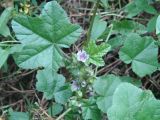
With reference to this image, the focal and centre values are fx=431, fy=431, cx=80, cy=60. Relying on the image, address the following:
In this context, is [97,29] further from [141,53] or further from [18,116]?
[18,116]

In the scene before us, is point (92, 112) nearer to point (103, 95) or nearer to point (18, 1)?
point (103, 95)

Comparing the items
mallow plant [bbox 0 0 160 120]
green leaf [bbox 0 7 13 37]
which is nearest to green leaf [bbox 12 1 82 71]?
mallow plant [bbox 0 0 160 120]

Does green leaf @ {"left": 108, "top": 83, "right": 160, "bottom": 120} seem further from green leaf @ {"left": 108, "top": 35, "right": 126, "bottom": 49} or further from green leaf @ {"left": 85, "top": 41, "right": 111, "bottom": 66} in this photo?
green leaf @ {"left": 108, "top": 35, "right": 126, "bottom": 49}

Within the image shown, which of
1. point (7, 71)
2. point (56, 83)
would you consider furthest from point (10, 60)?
point (56, 83)

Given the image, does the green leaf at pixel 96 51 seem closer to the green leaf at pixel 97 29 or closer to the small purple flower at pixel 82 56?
the small purple flower at pixel 82 56

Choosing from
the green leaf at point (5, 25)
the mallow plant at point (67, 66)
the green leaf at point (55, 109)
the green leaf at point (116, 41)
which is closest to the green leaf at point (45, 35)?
the mallow plant at point (67, 66)

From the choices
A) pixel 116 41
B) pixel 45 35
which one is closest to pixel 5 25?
pixel 45 35
